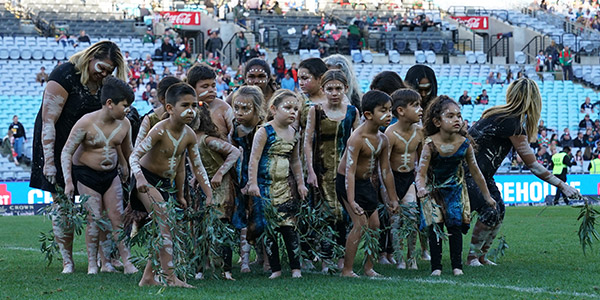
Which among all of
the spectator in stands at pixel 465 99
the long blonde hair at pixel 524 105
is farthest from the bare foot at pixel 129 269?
the spectator in stands at pixel 465 99

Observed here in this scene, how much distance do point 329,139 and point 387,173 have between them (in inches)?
27.4

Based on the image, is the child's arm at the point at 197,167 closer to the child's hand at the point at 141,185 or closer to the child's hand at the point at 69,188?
the child's hand at the point at 141,185

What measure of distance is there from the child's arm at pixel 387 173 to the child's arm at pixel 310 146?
0.58 m

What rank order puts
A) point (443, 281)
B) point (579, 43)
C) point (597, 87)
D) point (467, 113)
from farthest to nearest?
point (579, 43)
point (597, 87)
point (467, 113)
point (443, 281)

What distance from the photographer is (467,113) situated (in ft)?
97.6

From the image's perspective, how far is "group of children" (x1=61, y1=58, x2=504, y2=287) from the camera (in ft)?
26.1

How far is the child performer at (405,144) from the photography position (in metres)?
8.33

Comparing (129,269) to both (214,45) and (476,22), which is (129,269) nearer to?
(214,45)

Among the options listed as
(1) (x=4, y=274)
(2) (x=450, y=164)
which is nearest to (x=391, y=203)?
(2) (x=450, y=164)

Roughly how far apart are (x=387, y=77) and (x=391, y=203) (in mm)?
1619

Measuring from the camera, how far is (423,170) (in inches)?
319

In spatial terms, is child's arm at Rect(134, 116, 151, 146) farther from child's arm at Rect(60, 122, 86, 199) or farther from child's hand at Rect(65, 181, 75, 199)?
child's hand at Rect(65, 181, 75, 199)

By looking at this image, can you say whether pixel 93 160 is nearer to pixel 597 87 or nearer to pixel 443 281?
pixel 443 281

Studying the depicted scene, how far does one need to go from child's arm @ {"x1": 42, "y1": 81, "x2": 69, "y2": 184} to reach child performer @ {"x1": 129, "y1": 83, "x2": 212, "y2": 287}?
1.34 m
